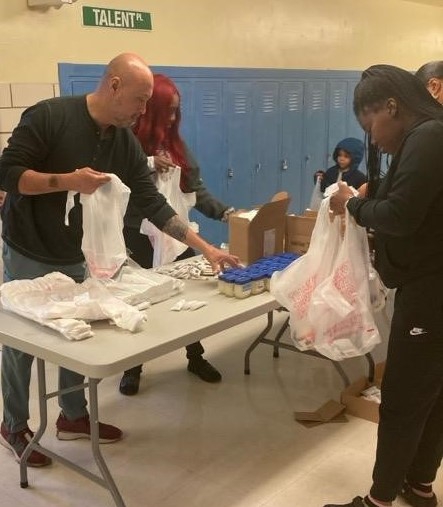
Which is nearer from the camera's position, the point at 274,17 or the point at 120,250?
the point at 120,250

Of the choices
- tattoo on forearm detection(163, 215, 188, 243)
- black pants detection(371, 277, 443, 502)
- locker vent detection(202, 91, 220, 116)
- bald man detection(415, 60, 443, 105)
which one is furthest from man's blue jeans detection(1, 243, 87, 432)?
locker vent detection(202, 91, 220, 116)

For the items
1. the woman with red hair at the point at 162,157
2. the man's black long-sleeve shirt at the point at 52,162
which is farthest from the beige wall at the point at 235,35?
the man's black long-sleeve shirt at the point at 52,162

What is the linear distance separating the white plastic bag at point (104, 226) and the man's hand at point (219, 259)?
1.33 ft

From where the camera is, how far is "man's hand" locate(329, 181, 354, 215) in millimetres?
2105

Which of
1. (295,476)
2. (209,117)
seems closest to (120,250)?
(295,476)

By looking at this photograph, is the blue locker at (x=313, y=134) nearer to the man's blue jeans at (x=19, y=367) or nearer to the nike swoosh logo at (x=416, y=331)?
the man's blue jeans at (x=19, y=367)

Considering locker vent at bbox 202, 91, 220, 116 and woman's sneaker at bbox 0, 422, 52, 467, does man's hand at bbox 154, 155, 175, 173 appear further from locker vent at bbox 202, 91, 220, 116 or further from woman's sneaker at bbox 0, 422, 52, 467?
locker vent at bbox 202, 91, 220, 116

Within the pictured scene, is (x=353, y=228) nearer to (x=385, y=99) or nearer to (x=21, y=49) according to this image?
A: (x=385, y=99)

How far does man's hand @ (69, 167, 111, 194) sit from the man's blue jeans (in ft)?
1.37

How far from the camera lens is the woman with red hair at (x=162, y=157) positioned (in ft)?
9.45

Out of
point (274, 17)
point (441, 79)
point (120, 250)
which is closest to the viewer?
point (120, 250)

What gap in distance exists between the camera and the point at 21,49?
3.40 m

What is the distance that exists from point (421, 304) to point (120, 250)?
100 cm

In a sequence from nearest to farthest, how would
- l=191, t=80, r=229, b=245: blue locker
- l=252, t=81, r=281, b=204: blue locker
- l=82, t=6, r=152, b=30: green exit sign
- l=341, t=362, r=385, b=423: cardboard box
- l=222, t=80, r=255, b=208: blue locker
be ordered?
l=341, t=362, r=385, b=423: cardboard box → l=82, t=6, r=152, b=30: green exit sign → l=191, t=80, r=229, b=245: blue locker → l=222, t=80, r=255, b=208: blue locker → l=252, t=81, r=281, b=204: blue locker
